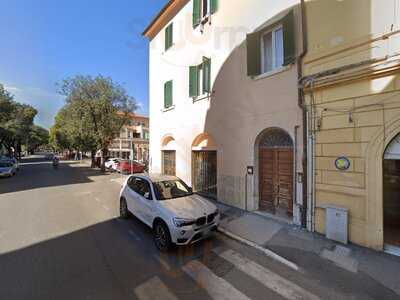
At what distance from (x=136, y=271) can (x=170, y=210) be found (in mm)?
1368

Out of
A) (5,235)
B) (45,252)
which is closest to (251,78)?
(45,252)

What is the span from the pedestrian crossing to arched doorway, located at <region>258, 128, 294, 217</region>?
122 inches

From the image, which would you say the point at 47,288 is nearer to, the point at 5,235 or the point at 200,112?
the point at 5,235

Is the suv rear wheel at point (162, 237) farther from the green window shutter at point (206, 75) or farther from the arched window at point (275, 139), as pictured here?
the green window shutter at point (206, 75)

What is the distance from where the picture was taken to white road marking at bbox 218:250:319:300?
355 centimetres

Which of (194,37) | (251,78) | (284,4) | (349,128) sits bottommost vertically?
(349,128)

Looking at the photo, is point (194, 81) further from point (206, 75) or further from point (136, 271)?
point (136, 271)

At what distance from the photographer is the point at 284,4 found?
6641 mm

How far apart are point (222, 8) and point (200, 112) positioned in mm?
4201

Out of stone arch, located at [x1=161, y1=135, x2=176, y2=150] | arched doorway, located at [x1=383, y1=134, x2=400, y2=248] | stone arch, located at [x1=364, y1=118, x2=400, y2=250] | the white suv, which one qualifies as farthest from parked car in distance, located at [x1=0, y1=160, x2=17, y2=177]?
arched doorway, located at [x1=383, y1=134, x2=400, y2=248]

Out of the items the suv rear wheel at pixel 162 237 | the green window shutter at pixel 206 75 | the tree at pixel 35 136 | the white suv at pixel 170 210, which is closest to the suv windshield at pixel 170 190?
the white suv at pixel 170 210

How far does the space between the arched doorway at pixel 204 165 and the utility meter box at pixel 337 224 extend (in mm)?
4826

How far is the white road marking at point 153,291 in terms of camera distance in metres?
3.41

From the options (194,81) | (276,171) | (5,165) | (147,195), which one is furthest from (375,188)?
(5,165)
